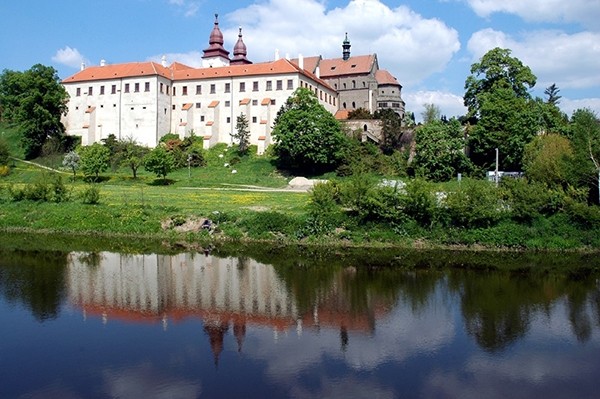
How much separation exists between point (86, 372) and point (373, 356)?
6821 mm

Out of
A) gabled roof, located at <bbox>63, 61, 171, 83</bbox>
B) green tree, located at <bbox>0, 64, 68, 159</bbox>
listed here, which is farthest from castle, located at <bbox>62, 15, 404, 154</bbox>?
green tree, located at <bbox>0, 64, 68, 159</bbox>

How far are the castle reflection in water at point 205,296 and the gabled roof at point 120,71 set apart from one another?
44284 millimetres

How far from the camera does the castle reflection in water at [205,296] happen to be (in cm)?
1717

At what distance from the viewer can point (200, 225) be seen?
33.0 meters

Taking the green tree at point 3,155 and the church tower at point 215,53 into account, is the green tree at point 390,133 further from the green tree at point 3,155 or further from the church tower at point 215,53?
the green tree at point 3,155

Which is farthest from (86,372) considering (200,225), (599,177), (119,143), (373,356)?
(119,143)

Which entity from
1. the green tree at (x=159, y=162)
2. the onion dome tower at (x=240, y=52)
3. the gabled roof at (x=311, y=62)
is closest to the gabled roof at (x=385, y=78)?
the gabled roof at (x=311, y=62)

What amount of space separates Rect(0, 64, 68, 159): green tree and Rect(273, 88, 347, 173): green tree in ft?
86.4

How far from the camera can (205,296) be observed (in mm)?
19891

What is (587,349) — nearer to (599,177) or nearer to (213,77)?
(599,177)

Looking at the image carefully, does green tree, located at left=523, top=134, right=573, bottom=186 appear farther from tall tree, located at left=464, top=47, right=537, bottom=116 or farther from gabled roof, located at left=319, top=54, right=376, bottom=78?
gabled roof, located at left=319, top=54, right=376, bottom=78

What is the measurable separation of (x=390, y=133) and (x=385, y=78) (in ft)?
75.2

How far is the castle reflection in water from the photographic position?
17.2m

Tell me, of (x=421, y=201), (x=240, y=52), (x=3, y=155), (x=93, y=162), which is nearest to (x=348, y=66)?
(x=240, y=52)
